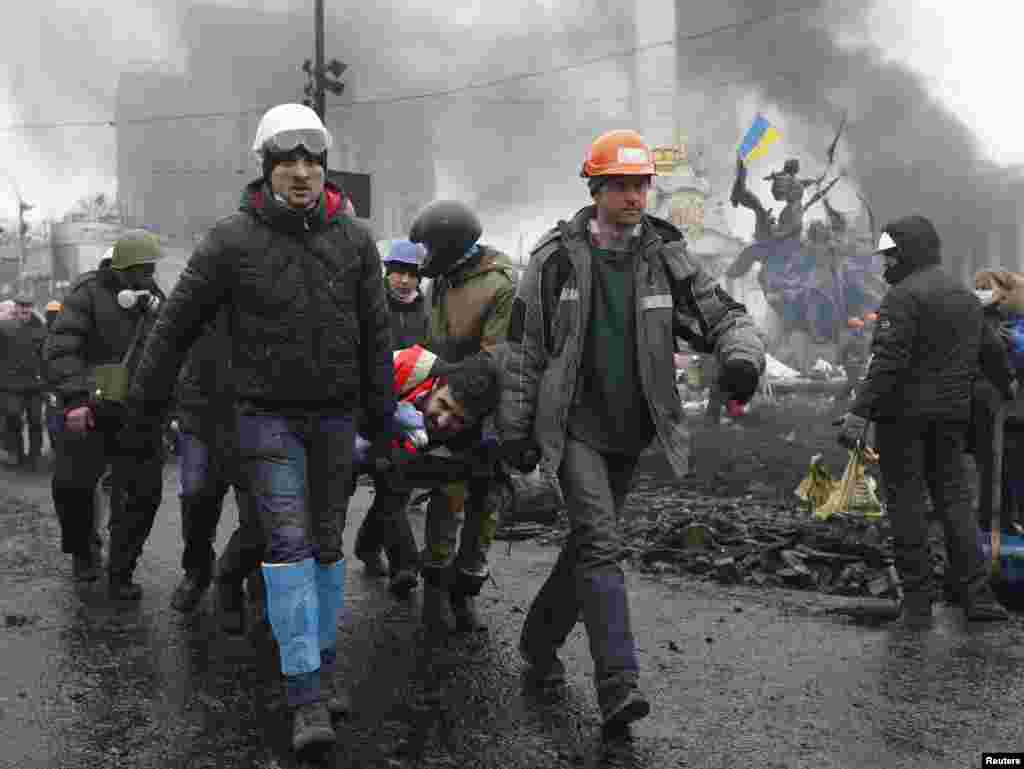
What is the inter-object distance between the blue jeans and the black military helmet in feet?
4.46

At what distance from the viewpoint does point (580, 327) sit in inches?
145

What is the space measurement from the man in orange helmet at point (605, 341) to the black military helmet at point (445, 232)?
1.01 m

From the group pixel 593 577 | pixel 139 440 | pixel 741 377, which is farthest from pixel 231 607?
pixel 741 377

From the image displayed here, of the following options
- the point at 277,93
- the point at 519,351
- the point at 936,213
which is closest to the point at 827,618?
the point at 519,351

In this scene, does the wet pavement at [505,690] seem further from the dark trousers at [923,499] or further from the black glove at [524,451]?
the black glove at [524,451]

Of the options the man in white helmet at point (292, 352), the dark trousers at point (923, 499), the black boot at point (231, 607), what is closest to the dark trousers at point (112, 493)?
the black boot at point (231, 607)

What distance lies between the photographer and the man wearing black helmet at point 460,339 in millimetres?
4750

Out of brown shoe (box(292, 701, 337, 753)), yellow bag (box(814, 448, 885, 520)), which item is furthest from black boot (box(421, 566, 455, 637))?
yellow bag (box(814, 448, 885, 520))

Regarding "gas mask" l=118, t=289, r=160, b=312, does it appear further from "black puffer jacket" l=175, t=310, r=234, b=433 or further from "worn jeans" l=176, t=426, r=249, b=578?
"worn jeans" l=176, t=426, r=249, b=578

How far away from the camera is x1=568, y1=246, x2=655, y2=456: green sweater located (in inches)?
147

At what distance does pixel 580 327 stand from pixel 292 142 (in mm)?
1066

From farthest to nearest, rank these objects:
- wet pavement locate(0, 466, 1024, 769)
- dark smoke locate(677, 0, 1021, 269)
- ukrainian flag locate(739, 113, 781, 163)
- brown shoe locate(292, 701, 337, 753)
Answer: dark smoke locate(677, 0, 1021, 269) → ukrainian flag locate(739, 113, 781, 163) → wet pavement locate(0, 466, 1024, 769) → brown shoe locate(292, 701, 337, 753)

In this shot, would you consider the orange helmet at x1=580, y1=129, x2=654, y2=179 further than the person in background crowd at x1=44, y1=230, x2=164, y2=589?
No

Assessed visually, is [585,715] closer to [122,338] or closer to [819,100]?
[122,338]
